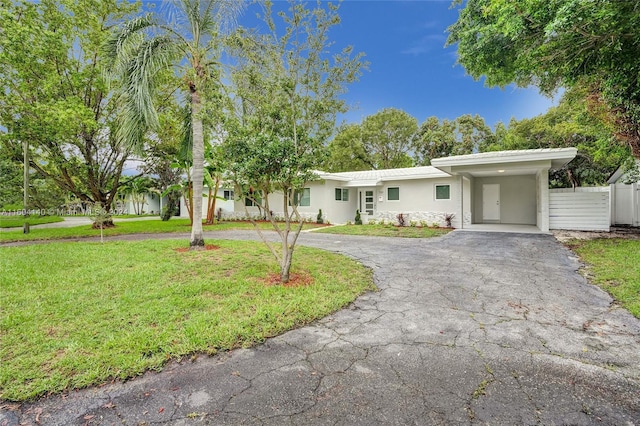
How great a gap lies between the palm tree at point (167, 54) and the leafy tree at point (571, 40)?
6048 mm

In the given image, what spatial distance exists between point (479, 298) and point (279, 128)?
4.38m

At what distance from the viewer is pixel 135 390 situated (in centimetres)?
251

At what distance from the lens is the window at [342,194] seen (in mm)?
18828

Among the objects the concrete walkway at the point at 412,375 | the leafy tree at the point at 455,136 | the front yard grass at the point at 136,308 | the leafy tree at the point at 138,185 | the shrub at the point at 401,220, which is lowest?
the concrete walkway at the point at 412,375

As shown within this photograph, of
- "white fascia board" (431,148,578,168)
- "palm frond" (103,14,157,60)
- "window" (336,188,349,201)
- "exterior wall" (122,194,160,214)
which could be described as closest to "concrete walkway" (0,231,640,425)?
"white fascia board" (431,148,578,168)

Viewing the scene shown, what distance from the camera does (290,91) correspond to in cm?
532

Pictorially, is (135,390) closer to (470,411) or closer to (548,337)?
(470,411)

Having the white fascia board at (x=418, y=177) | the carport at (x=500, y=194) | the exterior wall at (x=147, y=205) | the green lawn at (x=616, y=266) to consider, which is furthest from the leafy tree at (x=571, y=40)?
the exterior wall at (x=147, y=205)

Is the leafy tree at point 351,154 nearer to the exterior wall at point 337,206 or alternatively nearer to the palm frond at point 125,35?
the exterior wall at point 337,206

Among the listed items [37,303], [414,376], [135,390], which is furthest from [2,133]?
[414,376]

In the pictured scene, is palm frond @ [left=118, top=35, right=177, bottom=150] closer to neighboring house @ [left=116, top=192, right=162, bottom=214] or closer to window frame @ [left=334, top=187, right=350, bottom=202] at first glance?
window frame @ [left=334, top=187, right=350, bottom=202]

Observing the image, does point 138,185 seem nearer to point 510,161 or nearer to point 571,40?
point 510,161

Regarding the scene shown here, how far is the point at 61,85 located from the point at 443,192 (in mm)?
17815

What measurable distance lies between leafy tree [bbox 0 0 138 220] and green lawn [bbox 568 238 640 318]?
14.9m
